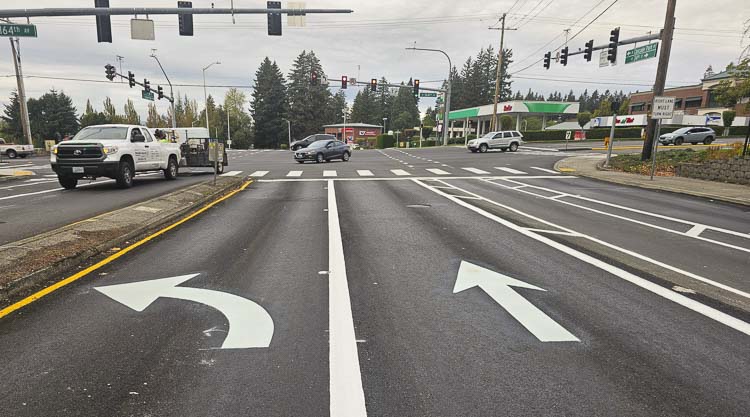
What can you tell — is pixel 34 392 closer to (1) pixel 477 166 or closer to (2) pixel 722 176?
(2) pixel 722 176

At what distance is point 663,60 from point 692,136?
2207 centimetres

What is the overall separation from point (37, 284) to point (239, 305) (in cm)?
263

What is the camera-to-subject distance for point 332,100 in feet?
379

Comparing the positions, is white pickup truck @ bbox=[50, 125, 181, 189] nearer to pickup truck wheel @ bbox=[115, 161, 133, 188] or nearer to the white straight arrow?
pickup truck wheel @ bbox=[115, 161, 133, 188]

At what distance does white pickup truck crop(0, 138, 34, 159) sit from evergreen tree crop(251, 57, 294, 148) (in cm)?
6335

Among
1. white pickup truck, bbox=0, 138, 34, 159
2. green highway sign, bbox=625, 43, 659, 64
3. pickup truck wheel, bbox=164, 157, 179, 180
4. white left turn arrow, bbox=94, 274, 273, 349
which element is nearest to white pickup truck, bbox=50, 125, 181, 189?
pickup truck wheel, bbox=164, 157, 179, 180

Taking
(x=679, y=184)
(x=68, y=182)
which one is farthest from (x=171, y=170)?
(x=679, y=184)

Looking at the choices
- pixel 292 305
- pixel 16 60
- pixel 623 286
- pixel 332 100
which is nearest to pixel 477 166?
pixel 623 286

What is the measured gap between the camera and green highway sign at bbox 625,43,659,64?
23594 mm

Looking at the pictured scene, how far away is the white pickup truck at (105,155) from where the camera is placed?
1348cm

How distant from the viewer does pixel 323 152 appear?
3056cm

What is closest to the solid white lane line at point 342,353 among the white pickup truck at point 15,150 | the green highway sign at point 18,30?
the green highway sign at point 18,30

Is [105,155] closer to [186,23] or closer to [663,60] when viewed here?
[186,23]

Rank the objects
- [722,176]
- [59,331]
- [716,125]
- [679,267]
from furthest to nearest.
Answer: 1. [716,125]
2. [722,176]
3. [679,267]
4. [59,331]
